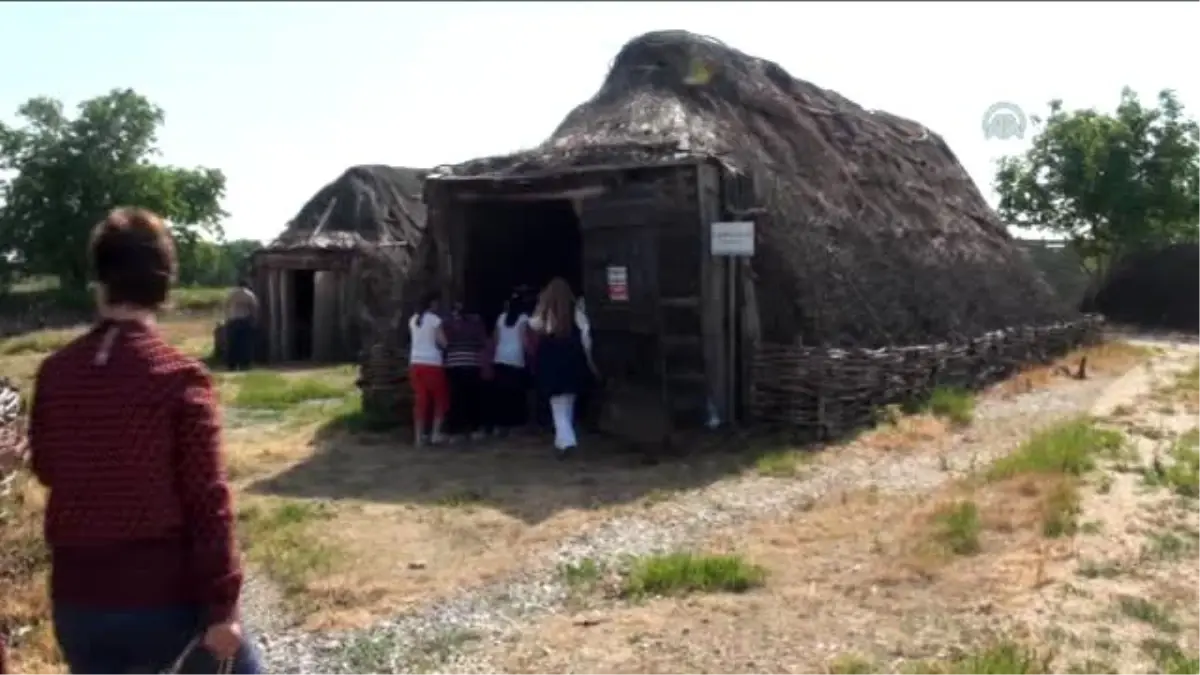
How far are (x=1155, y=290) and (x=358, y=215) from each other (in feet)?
57.3

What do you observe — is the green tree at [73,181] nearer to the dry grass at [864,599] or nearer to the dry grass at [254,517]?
the dry grass at [254,517]

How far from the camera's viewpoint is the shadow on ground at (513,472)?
34.8ft

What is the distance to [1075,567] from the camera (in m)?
7.61

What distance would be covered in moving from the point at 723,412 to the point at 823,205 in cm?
300

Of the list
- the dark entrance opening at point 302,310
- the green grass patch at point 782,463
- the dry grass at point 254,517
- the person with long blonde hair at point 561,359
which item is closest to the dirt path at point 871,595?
the green grass patch at point 782,463

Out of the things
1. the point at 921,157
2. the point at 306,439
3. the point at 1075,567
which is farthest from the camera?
the point at 921,157

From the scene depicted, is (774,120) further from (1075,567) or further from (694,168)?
(1075,567)

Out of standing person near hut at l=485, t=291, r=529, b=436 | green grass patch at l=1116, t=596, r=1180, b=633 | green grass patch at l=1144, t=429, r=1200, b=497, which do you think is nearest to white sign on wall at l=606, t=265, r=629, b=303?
standing person near hut at l=485, t=291, r=529, b=436

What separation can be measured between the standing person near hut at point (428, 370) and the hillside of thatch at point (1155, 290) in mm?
20657

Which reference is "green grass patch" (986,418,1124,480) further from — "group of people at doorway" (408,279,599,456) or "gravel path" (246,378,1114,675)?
"group of people at doorway" (408,279,599,456)

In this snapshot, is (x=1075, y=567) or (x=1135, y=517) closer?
(x=1075, y=567)

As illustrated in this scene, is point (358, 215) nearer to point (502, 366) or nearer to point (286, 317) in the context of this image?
point (286, 317)

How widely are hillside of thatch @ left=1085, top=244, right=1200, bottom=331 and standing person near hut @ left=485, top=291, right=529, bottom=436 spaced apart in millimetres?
19510

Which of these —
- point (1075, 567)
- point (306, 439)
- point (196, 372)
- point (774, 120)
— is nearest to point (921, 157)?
point (774, 120)
